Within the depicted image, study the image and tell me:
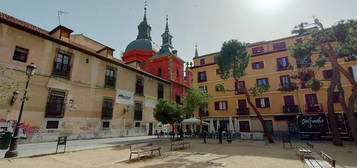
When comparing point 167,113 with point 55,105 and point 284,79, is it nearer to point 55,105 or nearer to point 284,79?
point 55,105

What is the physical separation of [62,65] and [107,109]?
6525mm

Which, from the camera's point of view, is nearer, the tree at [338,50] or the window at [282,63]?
the tree at [338,50]

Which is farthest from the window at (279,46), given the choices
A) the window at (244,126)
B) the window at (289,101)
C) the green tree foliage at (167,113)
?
the green tree foliage at (167,113)

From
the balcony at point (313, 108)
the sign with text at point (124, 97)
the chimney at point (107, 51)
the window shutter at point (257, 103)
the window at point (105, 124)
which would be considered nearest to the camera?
the window at point (105, 124)

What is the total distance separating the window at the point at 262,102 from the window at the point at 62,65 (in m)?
23.4

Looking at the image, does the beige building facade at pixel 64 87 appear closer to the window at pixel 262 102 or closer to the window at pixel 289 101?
the window at pixel 262 102

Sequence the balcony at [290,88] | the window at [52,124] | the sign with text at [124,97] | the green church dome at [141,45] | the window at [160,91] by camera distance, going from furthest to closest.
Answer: the green church dome at [141,45], the window at [160,91], the sign with text at [124,97], the balcony at [290,88], the window at [52,124]

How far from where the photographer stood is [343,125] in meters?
18.6

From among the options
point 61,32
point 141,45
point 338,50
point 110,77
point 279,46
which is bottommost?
point 110,77

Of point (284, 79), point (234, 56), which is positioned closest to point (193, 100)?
point (234, 56)

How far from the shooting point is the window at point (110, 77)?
20897 millimetres

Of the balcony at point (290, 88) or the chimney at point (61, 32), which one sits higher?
the chimney at point (61, 32)

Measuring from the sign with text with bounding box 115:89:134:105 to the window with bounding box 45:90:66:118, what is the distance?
20.1ft

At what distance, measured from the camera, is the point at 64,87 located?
16.7 meters
